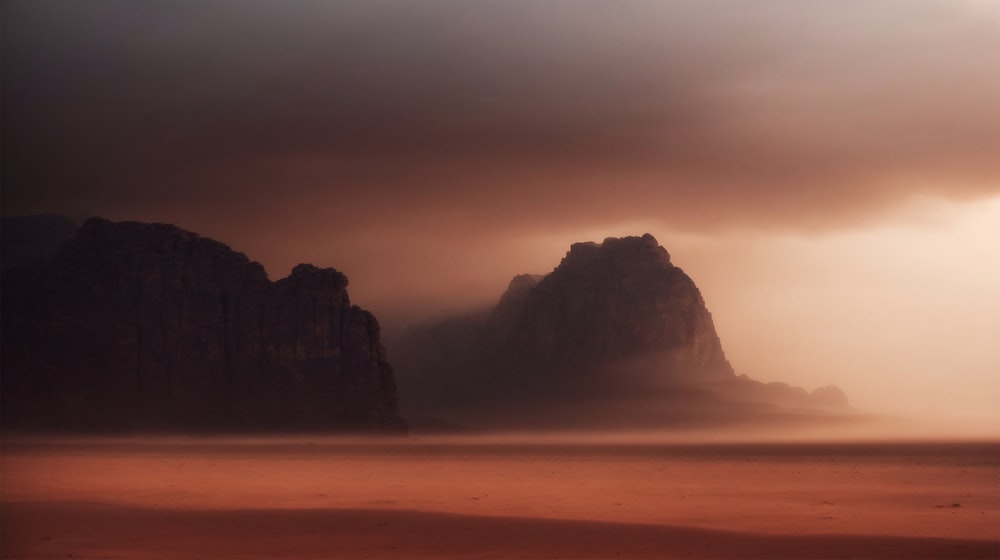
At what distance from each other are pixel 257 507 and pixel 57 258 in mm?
117131

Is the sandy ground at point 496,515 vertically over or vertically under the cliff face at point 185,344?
under

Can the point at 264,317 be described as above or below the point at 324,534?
above

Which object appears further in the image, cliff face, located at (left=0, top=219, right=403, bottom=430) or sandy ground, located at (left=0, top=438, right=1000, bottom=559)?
cliff face, located at (left=0, top=219, right=403, bottom=430)

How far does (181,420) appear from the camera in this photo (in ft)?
504

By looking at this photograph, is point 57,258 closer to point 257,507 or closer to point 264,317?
point 264,317

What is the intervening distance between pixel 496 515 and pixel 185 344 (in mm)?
144215

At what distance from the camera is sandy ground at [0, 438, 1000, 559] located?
21.9 meters

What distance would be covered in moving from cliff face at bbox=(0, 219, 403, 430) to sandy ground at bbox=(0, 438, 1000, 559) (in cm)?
10732

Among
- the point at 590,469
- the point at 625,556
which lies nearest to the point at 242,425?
the point at 590,469

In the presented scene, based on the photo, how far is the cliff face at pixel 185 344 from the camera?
484ft

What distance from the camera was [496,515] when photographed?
92.5 feet

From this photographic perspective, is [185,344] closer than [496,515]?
No

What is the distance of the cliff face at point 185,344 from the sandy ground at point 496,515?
10732 centimetres

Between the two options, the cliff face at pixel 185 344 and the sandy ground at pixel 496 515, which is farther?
the cliff face at pixel 185 344
